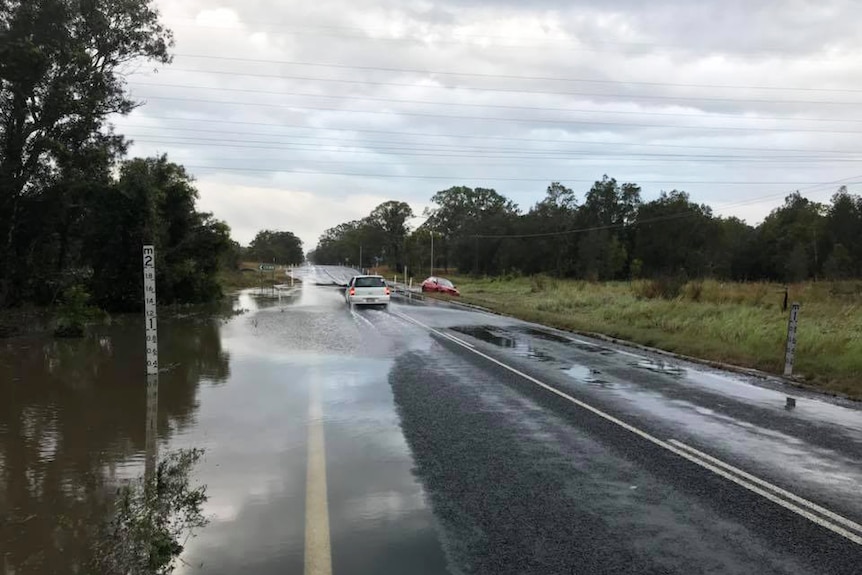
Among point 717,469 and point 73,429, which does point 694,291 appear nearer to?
point 717,469

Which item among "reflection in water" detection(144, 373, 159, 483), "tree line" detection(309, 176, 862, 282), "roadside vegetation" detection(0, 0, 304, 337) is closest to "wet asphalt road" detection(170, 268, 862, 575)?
"reflection in water" detection(144, 373, 159, 483)

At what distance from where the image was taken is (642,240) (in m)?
105

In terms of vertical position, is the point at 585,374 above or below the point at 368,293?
below

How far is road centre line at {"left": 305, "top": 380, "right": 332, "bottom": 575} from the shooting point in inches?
154

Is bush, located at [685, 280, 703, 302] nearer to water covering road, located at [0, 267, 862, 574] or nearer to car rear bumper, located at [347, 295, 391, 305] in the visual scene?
car rear bumper, located at [347, 295, 391, 305]

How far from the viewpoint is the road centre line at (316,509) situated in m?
3.90

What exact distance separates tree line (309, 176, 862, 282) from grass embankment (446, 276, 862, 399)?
191ft

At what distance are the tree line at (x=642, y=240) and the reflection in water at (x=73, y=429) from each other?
75.8 metres

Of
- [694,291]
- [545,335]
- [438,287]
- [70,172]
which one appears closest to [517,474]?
[545,335]

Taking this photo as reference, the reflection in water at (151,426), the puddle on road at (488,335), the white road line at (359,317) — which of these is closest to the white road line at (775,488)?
the reflection in water at (151,426)

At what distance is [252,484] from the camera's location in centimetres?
528

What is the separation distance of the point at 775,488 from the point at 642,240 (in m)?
105

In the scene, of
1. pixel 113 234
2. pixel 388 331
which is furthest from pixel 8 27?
pixel 388 331

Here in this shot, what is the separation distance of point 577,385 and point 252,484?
20.5ft
